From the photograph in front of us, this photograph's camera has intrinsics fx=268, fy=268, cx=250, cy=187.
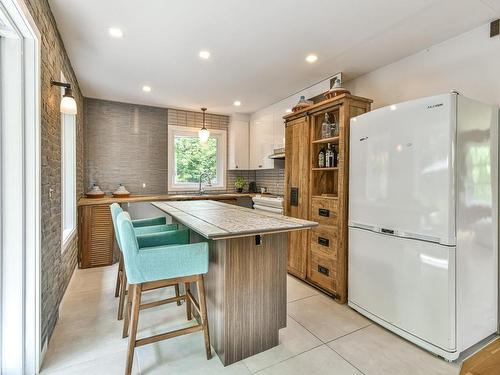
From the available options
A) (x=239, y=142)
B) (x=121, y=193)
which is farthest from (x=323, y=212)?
(x=121, y=193)

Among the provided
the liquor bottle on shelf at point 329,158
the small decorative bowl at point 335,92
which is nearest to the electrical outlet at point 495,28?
the small decorative bowl at point 335,92

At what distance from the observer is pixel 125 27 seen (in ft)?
7.32

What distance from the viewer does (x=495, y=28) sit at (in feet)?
6.88

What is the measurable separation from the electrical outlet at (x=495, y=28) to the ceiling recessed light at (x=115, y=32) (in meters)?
3.01

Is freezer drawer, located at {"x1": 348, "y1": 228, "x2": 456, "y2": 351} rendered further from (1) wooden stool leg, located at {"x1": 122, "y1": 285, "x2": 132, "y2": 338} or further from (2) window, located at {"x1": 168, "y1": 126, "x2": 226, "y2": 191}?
(2) window, located at {"x1": 168, "y1": 126, "x2": 226, "y2": 191}

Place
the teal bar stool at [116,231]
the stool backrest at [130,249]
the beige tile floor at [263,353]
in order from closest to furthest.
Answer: the stool backrest at [130,249] → the beige tile floor at [263,353] → the teal bar stool at [116,231]

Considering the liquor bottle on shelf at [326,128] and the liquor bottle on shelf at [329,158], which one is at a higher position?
the liquor bottle on shelf at [326,128]

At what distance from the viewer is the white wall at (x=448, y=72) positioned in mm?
2154

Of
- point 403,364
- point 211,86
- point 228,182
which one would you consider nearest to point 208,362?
point 403,364

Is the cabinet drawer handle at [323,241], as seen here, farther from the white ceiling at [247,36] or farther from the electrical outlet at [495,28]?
the electrical outlet at [495,28]

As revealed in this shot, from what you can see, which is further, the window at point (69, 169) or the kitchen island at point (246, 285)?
the window at point (69, 169)

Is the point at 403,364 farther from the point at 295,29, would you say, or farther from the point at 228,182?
the point at 228,182

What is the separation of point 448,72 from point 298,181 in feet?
5.76

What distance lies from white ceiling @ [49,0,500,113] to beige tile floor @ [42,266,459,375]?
247cm
